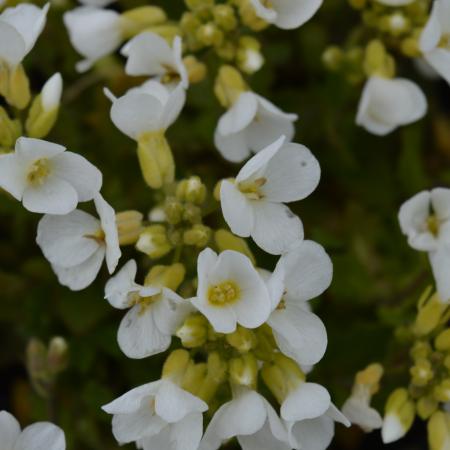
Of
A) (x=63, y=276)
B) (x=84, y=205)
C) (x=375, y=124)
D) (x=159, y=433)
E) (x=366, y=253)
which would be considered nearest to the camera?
(x=159, y=433)

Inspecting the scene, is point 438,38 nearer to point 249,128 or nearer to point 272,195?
point 249,128

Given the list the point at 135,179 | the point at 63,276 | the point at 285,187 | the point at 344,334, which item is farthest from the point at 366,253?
the point at 63,276

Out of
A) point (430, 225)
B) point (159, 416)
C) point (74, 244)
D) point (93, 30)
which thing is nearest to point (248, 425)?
point (159, 416)

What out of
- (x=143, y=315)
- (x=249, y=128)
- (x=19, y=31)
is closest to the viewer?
(x=143, y=315)

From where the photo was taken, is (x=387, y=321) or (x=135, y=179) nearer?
(x=387, y=321)

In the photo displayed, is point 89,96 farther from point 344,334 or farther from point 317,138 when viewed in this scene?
point 344,334

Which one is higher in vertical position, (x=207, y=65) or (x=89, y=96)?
(x=207, y=65)
